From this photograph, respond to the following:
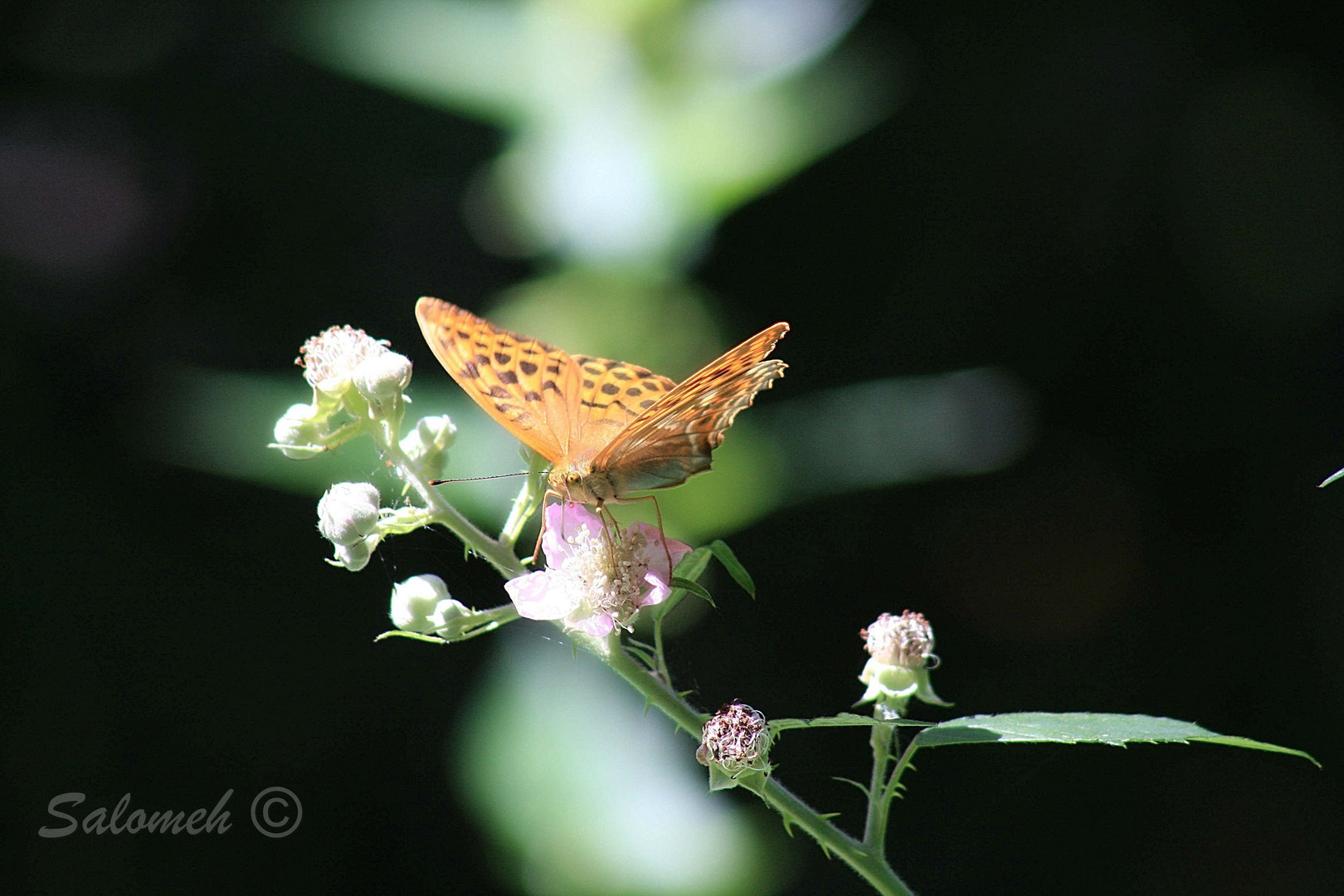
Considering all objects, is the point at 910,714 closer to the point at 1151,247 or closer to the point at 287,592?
the point at 287,592

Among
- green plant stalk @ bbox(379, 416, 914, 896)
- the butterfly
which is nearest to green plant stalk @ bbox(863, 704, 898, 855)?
green plant stalk @ bbox(379, 416, 914, 896)

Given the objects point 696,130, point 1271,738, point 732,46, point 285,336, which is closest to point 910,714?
point 696,130

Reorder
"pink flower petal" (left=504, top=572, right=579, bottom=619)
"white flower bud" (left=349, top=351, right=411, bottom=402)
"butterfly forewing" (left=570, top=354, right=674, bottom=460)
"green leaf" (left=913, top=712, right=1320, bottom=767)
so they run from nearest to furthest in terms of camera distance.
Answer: "green leaf" (left=913, top=712, right=1320, bottom=767), "pink flower petal" (left=504, top=572, right=579, bottom=619), "white flower bud" (left=349, top=351, right=411, bottom=402), "butterfly forewing" (left=570, top=354, right=674, bottom=460)

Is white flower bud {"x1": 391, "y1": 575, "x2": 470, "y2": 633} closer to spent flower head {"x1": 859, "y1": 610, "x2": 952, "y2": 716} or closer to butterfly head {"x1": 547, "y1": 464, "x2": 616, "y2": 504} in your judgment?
butterfly head {"x1": 547, "y1": 464, "x2": 616, "y2": 504}

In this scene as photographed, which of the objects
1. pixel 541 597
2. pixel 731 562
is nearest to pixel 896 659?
pixel 731 562

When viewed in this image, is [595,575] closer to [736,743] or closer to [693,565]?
[693,565]
